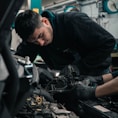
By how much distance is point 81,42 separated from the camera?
8.50ft

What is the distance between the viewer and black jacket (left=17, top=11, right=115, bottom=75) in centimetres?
254

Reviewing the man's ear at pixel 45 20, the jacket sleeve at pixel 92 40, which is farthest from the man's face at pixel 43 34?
the jacket sleeve at pixel 92 40

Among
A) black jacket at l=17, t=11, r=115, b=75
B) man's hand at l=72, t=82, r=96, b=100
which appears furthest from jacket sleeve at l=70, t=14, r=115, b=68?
man's hand at l=72, t=82, r=96, b=100

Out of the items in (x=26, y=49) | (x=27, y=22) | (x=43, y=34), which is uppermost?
(x=27, y=22)

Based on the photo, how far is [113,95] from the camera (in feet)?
6.52

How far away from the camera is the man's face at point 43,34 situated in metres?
2.30

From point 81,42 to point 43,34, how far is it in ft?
1.40

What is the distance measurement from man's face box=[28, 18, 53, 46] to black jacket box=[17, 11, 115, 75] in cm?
10

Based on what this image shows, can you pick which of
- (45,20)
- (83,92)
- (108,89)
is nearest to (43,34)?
(45,20)

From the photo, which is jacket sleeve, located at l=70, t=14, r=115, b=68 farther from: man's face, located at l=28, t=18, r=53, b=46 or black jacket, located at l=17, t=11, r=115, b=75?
man's face, located at l=28, t=18, r=53, b=46

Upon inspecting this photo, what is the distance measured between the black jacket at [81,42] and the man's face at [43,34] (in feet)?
→ 0.32

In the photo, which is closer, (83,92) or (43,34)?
(83,92)

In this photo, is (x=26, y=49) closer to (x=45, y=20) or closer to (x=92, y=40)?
(x=45, y=20)

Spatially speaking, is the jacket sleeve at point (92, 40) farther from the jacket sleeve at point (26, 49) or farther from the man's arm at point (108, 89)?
the man's arm at point (108, 89)
